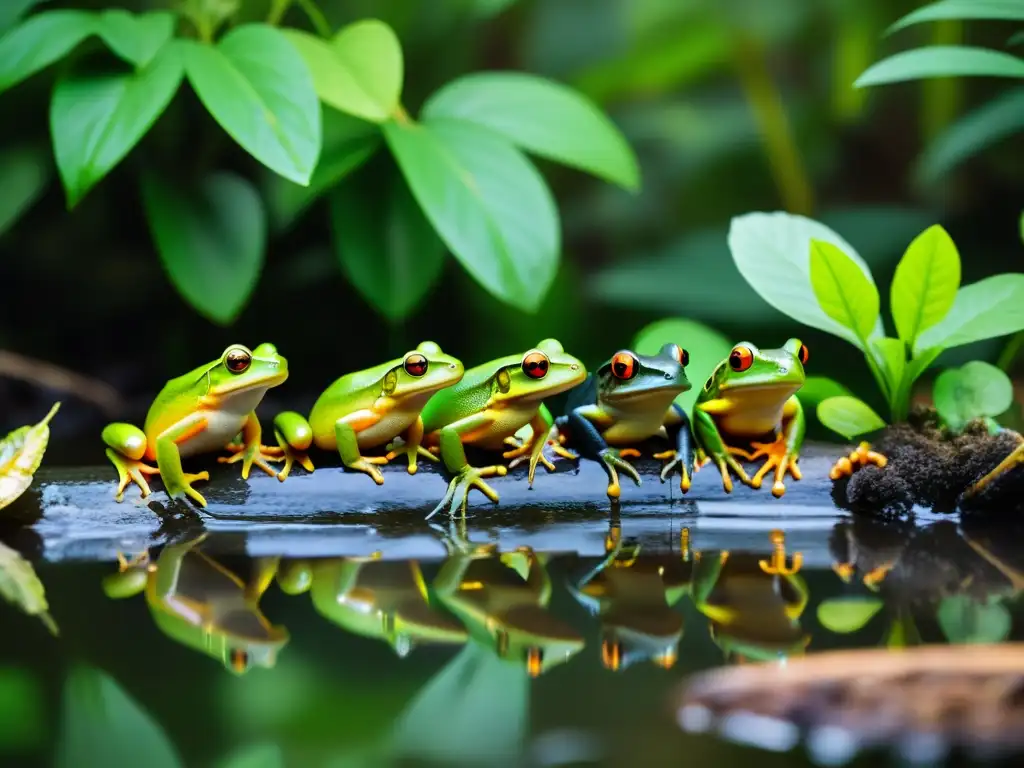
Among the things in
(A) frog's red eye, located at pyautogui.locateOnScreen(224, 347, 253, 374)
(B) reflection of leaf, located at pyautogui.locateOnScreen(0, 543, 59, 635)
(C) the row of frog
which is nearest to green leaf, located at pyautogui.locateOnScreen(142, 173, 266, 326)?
(C) the row of frog

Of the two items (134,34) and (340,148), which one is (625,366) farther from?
(134,34)

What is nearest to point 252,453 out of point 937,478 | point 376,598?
point 376,598

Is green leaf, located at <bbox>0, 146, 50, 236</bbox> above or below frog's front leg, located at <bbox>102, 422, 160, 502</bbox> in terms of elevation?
above

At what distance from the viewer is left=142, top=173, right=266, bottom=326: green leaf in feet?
10.4

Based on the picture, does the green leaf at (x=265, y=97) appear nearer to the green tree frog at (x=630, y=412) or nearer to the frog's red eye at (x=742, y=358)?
the green tree frog at (x=630, y=412)

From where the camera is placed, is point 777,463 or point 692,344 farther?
point 692,344

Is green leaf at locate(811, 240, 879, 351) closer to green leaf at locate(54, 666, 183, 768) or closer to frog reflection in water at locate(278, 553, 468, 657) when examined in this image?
frog reflection in water at locate(278, 553, 468, 657)

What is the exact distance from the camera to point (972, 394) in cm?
238

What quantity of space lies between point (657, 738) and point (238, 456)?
1425mm

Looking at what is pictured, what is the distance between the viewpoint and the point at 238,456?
7.61 ft

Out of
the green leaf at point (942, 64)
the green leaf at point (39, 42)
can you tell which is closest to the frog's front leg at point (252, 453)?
the green leaf at point (39, 42)

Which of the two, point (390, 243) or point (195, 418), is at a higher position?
point (390, 243)

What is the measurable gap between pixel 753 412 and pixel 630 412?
0.31 meters

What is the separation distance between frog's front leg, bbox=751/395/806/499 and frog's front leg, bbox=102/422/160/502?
4.74 feet
